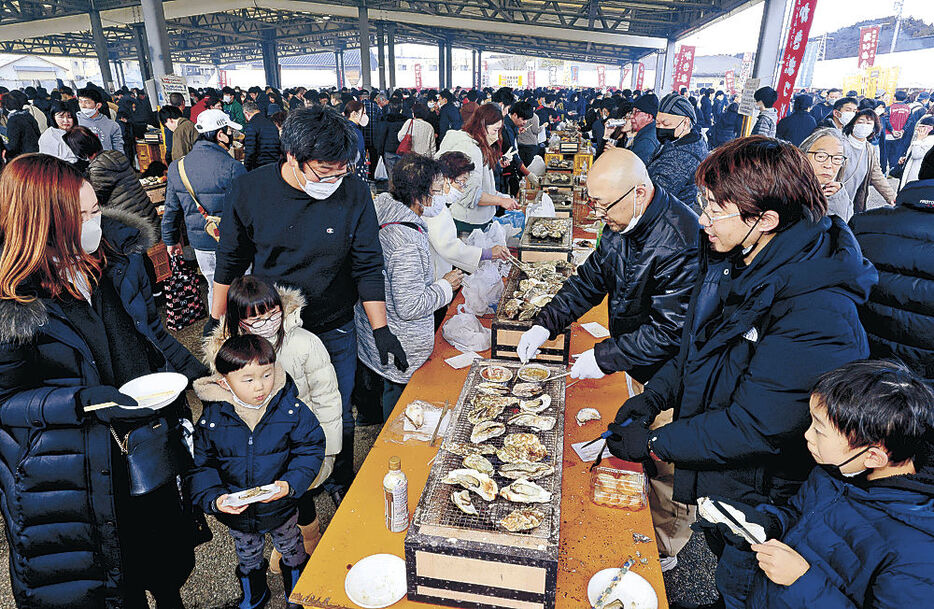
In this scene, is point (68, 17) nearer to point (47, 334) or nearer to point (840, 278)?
point (47, 334)

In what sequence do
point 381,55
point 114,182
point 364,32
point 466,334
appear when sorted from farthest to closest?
point 381,55, point 364,32, point 114,182, point 466,334

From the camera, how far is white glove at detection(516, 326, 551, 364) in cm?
249

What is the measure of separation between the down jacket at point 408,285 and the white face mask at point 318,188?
35cm

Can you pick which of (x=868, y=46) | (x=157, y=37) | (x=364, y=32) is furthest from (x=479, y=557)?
(x=364, y=32)

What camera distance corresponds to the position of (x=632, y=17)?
22297mm

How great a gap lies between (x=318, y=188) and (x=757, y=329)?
1.84 metres

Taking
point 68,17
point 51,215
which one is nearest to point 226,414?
point 51,215

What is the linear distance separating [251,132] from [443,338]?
3.77 meters

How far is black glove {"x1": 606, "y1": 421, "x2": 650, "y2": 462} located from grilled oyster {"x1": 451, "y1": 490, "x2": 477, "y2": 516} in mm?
629

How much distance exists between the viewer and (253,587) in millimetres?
2221

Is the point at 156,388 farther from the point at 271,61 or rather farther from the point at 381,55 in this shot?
the point at 271,61

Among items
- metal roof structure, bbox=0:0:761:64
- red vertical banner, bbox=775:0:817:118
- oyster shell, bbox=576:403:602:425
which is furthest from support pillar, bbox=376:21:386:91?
oyster shell, bbox=576:403:602:425

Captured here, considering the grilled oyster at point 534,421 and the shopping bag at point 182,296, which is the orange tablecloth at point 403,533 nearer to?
the grilled oyster at point 534,421

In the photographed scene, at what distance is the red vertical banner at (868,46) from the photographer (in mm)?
15016
